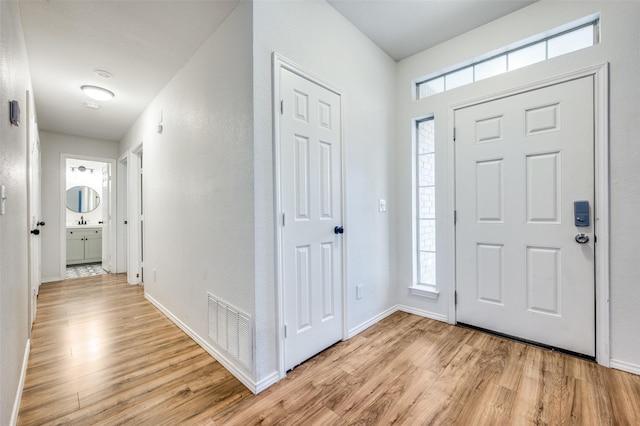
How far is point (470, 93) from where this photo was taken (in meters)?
2.49

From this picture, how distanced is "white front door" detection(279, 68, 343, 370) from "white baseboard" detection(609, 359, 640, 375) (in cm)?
186

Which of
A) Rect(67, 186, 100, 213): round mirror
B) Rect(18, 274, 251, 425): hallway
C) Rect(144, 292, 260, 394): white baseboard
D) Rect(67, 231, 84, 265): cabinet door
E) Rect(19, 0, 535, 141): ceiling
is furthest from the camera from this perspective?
Rect(67, 186, 100, 213): round mirror

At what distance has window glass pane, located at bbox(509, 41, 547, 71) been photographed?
2203 mm

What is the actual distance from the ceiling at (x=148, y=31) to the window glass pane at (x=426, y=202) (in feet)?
4.64

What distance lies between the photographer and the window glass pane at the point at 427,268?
284 centimetres

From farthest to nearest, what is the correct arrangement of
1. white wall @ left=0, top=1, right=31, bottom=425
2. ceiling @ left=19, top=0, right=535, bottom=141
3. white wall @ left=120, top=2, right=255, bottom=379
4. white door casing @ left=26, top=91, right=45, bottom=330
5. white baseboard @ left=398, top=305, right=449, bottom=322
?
white baseboard @ left=398, top=305, right=449, bottom=322 < white door casing @ left=26, top=91, right=45, bottom=330 < ceiling @ left=19, top=0, right=535, bottom=141 < white wall @ left=120, top=2, right=255, bottom=379 < white wall @ left=0, top=1, right=31, bottom=425

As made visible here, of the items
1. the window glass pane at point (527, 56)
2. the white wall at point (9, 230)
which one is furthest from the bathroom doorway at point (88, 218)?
the window glass pane at point (527, 56)

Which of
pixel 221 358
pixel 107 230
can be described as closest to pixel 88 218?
pixel 107 230

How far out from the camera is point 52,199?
4.67 meters

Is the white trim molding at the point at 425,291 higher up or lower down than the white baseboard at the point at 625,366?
higher up

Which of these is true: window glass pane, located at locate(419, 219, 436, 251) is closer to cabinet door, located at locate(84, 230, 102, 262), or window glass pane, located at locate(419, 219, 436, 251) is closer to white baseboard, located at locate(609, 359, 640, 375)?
white baseboard, located at locate(609, 359, 640, 375)

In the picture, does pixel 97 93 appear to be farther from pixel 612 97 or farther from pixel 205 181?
pixel 612 97

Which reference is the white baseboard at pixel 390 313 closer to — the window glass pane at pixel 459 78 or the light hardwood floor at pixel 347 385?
the light hardwood floor at pixel 347 385

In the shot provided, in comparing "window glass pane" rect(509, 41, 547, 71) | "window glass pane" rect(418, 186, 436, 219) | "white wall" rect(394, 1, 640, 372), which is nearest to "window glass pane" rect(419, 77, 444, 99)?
"white wall" rect(394, 1, 640, 372)
